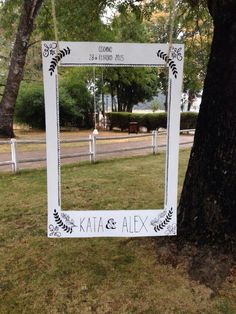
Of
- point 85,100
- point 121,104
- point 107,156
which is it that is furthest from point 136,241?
point 121,104

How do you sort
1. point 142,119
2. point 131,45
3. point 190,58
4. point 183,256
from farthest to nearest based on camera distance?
point 142,119 < point 190,58 < point 183,256 < point 131,45

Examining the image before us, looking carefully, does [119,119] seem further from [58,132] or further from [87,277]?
[58,132]

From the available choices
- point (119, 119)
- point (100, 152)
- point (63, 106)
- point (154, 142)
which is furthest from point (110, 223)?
point (63, 106)

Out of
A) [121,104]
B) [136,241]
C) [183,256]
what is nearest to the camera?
[183,256]

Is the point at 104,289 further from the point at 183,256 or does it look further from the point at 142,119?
the point at 142,119

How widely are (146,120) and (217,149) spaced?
55.2 feet

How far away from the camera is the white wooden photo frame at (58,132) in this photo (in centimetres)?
325

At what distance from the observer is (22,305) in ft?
12.0

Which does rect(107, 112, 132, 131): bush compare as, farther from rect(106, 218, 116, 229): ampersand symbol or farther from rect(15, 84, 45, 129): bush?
rect(106, 218, 116, 229): ampersand symbol

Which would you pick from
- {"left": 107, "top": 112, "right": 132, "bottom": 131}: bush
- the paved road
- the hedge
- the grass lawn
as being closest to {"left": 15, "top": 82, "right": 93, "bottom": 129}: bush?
{"left": 107, "top": 112, "right": 132, "bottom": 131}: bush

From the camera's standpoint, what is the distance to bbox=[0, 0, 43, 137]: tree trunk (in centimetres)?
1488

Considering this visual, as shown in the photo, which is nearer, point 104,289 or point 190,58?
point 104,289

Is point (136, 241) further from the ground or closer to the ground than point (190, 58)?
closer to the ground

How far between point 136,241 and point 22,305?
165 cm
